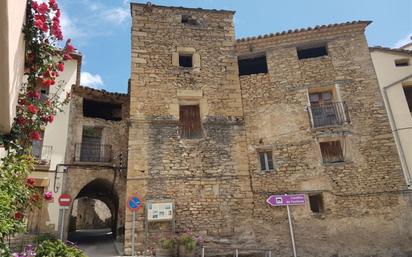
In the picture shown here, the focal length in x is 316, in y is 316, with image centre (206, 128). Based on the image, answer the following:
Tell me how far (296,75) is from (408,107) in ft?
12.2

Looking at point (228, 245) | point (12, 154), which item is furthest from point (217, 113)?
point (12, 154)

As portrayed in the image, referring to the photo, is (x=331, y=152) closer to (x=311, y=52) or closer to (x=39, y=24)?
(x=311, y=52)

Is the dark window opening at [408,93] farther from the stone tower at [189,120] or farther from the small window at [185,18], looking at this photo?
the small window at [185,18]

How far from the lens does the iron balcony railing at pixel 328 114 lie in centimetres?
1042

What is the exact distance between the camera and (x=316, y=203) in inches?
388

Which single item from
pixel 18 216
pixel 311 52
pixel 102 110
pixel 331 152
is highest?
pixel 311 52

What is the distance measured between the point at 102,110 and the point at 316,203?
400 inches

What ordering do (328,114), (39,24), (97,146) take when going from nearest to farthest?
(39,24), (328,114), (97,146)

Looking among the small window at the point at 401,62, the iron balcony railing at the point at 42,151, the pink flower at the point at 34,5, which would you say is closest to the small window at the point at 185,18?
the iron balcony railing at the point at 42,151

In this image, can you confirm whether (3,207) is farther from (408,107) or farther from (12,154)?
(408,107)

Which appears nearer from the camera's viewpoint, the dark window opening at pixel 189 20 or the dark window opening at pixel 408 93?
the dark window opening at pixel 408 93

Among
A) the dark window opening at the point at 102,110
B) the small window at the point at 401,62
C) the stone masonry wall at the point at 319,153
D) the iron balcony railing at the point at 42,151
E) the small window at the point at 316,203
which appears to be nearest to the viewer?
the stone masonry wall at the point at 319,153

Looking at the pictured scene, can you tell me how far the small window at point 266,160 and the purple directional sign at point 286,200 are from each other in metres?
1.07

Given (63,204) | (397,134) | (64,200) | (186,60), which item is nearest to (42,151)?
(64,200)
